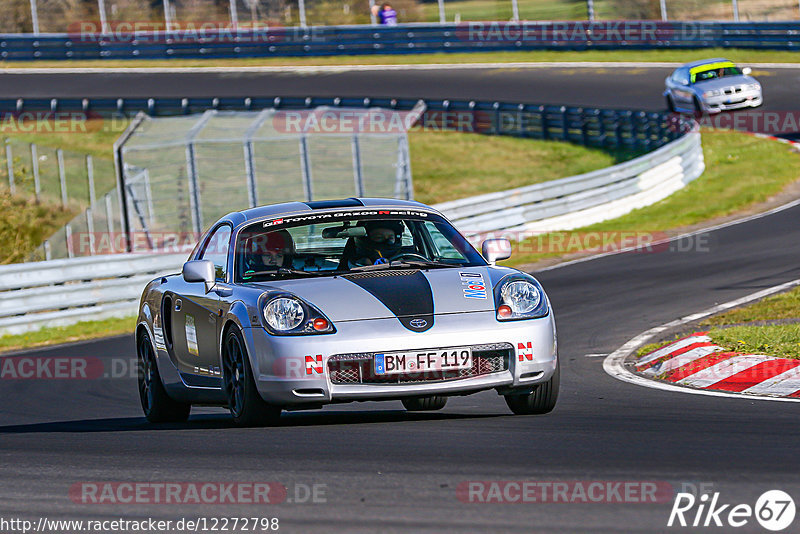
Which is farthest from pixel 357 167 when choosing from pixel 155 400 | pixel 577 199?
pixel 155 400

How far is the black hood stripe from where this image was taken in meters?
6.98

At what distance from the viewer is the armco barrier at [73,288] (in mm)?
16328

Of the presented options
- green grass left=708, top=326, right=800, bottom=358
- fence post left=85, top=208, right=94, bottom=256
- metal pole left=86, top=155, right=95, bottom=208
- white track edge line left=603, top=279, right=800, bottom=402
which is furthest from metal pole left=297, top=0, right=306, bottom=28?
green grass left=708, top=326, right=800, bottom=358

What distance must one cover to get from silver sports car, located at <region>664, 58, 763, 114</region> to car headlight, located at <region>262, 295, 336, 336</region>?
2672 cm

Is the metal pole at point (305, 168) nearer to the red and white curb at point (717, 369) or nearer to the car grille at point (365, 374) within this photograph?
the red and white curb at point (717, 369)

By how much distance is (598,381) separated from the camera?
947 cm

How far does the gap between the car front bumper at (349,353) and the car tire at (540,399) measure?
0.44 meters

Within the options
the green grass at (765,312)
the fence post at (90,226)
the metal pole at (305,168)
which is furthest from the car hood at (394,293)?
the metal pole at (305,168)

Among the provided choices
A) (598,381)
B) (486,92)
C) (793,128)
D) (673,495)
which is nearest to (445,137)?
(486,92)

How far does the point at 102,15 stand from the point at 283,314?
143ft

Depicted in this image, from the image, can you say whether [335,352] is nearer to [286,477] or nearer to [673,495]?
[286,477]

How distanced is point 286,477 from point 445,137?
31673 millimetres

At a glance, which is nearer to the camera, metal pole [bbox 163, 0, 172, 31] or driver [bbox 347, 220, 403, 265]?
driver [bbox 347, 220, 403, 265]

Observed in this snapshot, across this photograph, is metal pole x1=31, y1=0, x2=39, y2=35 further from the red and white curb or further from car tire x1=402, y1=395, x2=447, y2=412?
car tire x1=402, y1=395, x2=447, y2=412
